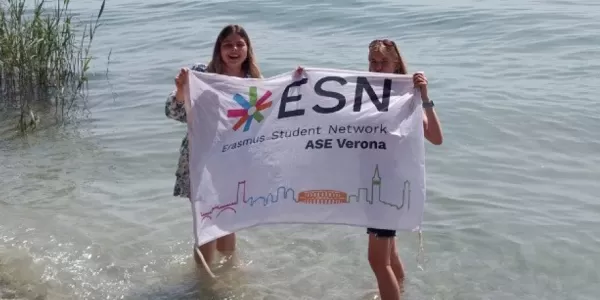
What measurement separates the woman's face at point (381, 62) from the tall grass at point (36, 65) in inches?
229

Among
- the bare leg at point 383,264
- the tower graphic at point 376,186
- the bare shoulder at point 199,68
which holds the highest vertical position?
the bare shoulder at point 199,68

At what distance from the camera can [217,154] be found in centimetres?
463

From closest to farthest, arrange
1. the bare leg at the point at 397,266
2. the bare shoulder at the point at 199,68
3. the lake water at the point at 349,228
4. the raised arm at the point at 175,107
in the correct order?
the raised arm at the point at 175,107 → the bare shoulder at the point at 199,68 → the bare leg at the point at 397,266 → the lake water at the point at 349,228

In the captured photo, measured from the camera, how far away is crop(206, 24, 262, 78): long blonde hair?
15.8 feet

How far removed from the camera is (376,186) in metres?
4.41

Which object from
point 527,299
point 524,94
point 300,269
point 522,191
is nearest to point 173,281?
point 300,269

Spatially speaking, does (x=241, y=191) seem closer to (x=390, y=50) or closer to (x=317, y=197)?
(x=317, y=197)

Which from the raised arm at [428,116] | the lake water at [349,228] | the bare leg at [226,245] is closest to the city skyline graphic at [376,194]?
the raised arm at [428,116]

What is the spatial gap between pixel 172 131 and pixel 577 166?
179 inches

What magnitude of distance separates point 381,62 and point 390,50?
0.09m

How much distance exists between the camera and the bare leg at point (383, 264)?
176 inches

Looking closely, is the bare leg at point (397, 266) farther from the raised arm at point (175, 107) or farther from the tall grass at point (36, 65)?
the tall grass at point (36, 65)

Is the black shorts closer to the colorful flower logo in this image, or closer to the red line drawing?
the red line drawing

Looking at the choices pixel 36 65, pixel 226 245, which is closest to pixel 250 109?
pixel 226 245
